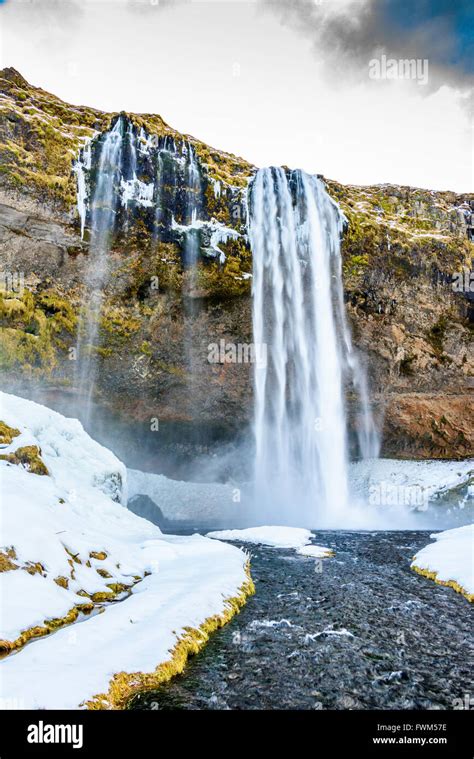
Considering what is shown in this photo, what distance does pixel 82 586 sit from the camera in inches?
380

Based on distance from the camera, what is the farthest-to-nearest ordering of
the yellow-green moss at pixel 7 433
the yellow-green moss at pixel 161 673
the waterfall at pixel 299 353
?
the waterfall at pixel 299 353 → the yellow-green moss at pixel 7 433 → the yellow-green moss at pixel 161 673

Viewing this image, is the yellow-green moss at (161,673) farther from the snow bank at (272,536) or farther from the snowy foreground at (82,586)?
the snow bank at (272,536)

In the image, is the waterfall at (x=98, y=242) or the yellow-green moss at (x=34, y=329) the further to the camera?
the yellow-green moss at (x=34, y=329)

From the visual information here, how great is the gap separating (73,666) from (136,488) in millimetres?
38135

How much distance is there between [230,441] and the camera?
4162 centimetres

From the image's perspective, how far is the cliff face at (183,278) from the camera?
28391 mm

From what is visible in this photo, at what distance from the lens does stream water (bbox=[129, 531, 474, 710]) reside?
6.55m

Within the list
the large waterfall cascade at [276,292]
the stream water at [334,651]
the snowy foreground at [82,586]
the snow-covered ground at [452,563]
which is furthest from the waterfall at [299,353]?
the stream water at [334,651]

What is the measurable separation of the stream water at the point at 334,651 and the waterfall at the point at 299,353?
→ 2215 cm

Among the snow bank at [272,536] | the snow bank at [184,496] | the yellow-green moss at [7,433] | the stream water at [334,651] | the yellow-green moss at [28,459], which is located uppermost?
the yellow-green moss at [7,433]

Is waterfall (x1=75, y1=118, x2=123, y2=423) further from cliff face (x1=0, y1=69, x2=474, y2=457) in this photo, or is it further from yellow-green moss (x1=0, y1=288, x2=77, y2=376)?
yellow-green moss (x1=0, y1=288, x2=77, y2=376)

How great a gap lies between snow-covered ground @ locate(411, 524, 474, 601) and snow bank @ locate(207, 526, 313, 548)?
6117mm

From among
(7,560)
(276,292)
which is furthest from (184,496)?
(7,560)

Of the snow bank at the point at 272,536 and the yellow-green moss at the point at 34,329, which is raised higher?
the yellow-green moss at the point at 34,329
